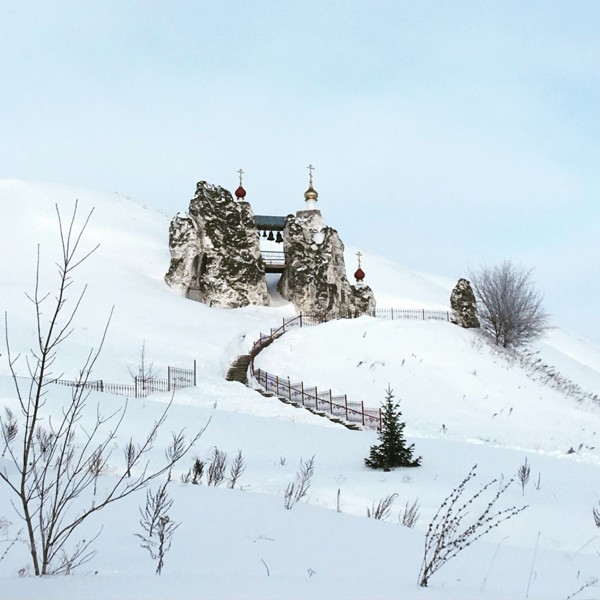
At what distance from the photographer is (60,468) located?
4.98 m

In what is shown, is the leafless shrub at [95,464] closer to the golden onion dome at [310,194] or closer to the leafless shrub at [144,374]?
the leafless shrub at [144,374]

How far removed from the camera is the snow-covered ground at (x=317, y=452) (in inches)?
163

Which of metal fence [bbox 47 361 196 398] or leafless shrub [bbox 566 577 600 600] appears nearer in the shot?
leafless shrub [bbox 566 577 600 600]

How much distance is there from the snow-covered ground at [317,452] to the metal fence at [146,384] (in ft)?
2.14

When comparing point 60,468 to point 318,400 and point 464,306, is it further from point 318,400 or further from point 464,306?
point 464,306

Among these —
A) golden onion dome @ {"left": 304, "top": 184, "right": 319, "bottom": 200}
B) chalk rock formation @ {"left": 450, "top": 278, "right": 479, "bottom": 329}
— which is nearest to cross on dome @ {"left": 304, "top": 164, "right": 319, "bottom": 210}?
golden onion dome @ {"left": 304, "top": 184, "right": 319, "bottom": 200}

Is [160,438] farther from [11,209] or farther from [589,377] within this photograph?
[11,209]

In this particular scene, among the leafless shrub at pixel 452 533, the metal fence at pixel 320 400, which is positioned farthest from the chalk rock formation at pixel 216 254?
the leafless shrub at pixel 452 533

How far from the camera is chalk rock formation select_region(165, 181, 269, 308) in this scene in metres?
41.8

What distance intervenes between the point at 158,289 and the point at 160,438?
28339mm

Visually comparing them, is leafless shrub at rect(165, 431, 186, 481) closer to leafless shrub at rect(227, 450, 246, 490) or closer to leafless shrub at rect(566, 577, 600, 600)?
leafless shrub at rect(227, 450, 246, 490)

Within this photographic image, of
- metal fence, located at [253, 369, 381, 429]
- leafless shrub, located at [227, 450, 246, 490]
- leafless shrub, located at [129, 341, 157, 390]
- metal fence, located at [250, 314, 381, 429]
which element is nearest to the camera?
leafless shrub, located at [227, 450, 246, 490]

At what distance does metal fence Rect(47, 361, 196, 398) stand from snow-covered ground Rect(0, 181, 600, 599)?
653 millimetres

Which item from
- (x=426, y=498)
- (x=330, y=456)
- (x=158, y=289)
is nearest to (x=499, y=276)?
(x=158, y=289)
